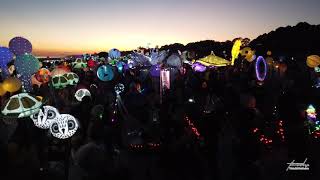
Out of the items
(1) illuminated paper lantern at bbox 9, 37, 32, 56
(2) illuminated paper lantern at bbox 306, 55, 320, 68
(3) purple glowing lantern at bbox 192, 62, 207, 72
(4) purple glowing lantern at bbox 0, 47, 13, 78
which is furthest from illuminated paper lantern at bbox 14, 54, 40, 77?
(2) illuminated paper lantern at bbox 306, 55, 320, 68

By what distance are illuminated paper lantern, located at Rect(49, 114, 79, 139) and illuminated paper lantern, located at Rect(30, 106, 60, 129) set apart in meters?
0.34

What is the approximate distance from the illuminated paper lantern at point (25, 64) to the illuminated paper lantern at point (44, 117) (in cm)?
468

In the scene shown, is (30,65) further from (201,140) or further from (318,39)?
(318,39)

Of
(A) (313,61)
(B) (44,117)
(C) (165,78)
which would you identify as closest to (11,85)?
(B) (44,117)

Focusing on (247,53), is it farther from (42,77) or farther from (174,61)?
(42,77)

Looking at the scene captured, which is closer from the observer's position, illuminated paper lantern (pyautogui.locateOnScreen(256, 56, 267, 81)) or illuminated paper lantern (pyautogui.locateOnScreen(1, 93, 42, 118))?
illuminated paper lantern (pyautogui.locateOnScreen(1, 93, 42, 118))

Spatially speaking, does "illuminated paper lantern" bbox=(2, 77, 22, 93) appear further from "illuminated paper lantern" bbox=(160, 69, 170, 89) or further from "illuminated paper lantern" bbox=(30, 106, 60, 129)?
"illuminated paper lantern" bbox=(160, 69, 170, 89)

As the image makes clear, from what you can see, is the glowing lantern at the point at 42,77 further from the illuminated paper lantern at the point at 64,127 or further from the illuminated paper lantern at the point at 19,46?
the illuminated paper lantern at the point at 64,127

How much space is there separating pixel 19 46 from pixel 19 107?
593cm

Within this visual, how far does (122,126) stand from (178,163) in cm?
156

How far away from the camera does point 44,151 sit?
6223 millimetres

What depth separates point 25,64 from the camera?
34.3 ft

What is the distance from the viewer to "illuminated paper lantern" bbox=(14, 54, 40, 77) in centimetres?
1038

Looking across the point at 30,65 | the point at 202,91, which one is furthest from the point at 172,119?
the point at 30,65
